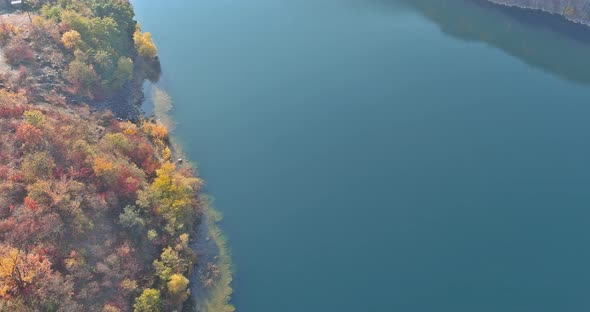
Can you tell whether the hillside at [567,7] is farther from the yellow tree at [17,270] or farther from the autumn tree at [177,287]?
the yellow tree at [17,270]

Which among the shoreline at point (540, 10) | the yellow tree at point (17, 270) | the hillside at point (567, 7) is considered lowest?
the yellow tree at point (17, 270)

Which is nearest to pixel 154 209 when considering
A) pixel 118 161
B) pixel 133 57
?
pixel 118 161

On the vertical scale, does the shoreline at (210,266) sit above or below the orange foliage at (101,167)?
below

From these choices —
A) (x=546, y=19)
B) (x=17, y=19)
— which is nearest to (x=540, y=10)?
(x=546, y=19)

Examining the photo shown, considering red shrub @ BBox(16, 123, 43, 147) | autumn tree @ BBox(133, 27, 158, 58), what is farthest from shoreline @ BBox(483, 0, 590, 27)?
red shrub @ BBox(16, 123, 43, 147)

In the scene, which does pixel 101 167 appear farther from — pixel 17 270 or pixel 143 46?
pixel 143 46

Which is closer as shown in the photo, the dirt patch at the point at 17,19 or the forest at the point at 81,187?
the forest at the point at 81,187

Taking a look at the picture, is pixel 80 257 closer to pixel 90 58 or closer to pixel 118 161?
pixel 118 161

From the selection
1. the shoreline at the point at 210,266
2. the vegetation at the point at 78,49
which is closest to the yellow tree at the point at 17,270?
the shoreline at the point at 210,266
